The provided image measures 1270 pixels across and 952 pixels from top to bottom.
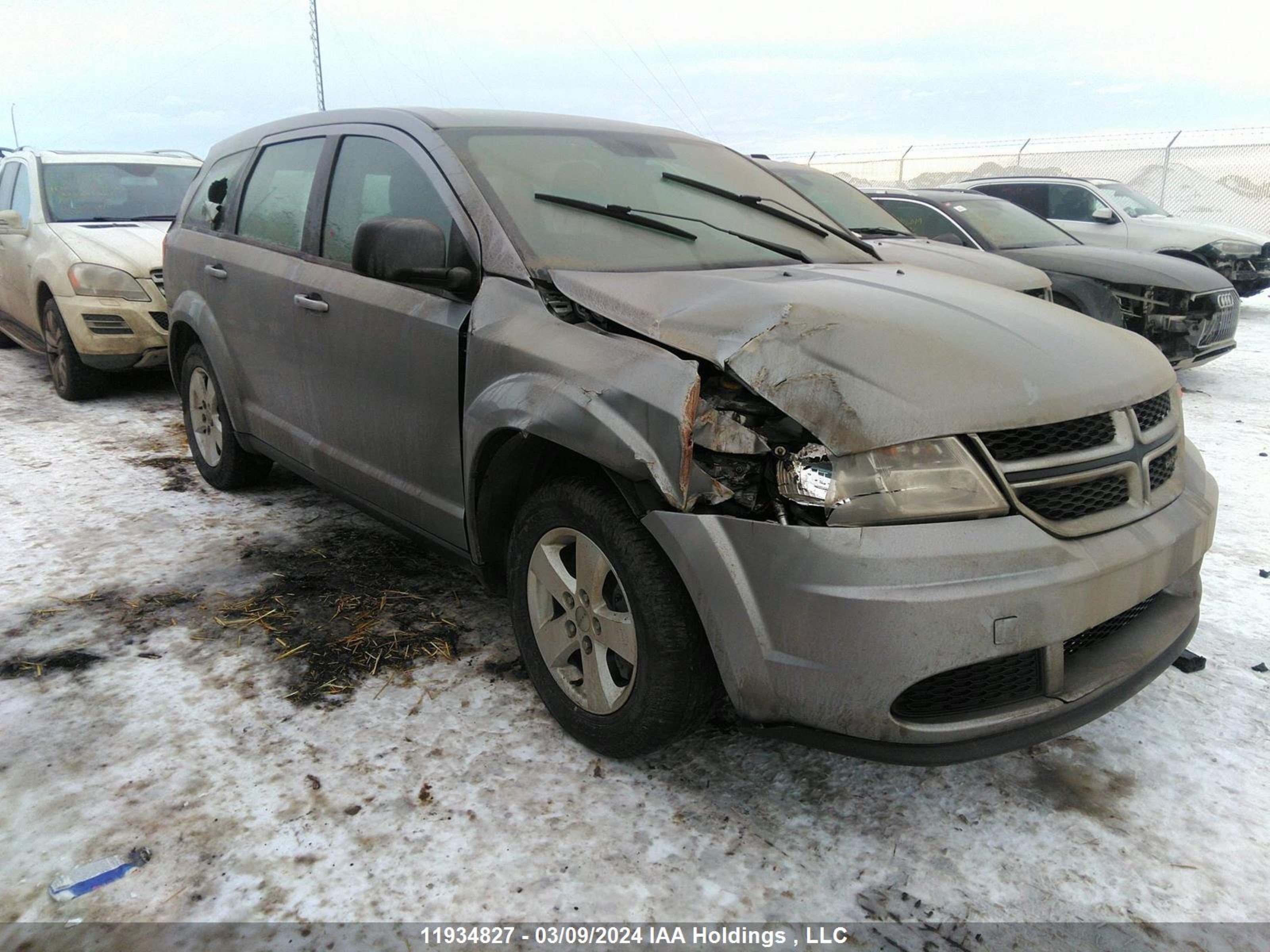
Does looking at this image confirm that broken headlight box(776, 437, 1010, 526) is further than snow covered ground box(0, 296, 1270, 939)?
No

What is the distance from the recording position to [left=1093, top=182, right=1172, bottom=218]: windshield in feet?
37.4

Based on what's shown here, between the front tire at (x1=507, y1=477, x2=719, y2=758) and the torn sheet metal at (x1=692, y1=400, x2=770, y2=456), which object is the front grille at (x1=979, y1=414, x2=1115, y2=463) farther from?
the front tire at (x1=507, y1=477, x2=719, y2=758)

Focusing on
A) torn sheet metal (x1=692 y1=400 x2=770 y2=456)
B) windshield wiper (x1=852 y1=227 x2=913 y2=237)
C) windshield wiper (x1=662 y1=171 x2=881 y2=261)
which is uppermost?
windshield wiper (x1=662 y1=171 x2=881 y2=261)

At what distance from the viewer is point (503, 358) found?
2623mm

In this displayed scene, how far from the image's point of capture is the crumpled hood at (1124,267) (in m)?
7.31

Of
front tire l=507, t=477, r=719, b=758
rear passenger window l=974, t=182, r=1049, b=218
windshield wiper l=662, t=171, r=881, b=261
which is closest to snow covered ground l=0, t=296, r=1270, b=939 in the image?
front tire l=507, t=477, r=719, b=758

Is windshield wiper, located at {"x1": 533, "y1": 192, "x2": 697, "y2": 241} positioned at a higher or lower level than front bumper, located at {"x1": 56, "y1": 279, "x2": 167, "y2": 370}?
higher

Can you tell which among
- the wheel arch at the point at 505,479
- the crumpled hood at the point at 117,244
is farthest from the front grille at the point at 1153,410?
the crumpled hood at the point at 117,244

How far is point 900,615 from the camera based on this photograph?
6.30ft

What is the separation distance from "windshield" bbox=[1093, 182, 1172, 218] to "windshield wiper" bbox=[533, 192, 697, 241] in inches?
400

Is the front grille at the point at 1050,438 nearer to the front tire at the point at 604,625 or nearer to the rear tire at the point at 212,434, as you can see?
the front tire at the point at 604,625

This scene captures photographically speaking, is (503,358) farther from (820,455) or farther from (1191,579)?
(1191,579)

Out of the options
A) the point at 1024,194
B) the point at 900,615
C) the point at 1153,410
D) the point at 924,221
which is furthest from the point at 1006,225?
the point at 900,615

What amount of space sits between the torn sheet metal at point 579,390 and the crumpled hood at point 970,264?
3.60m
